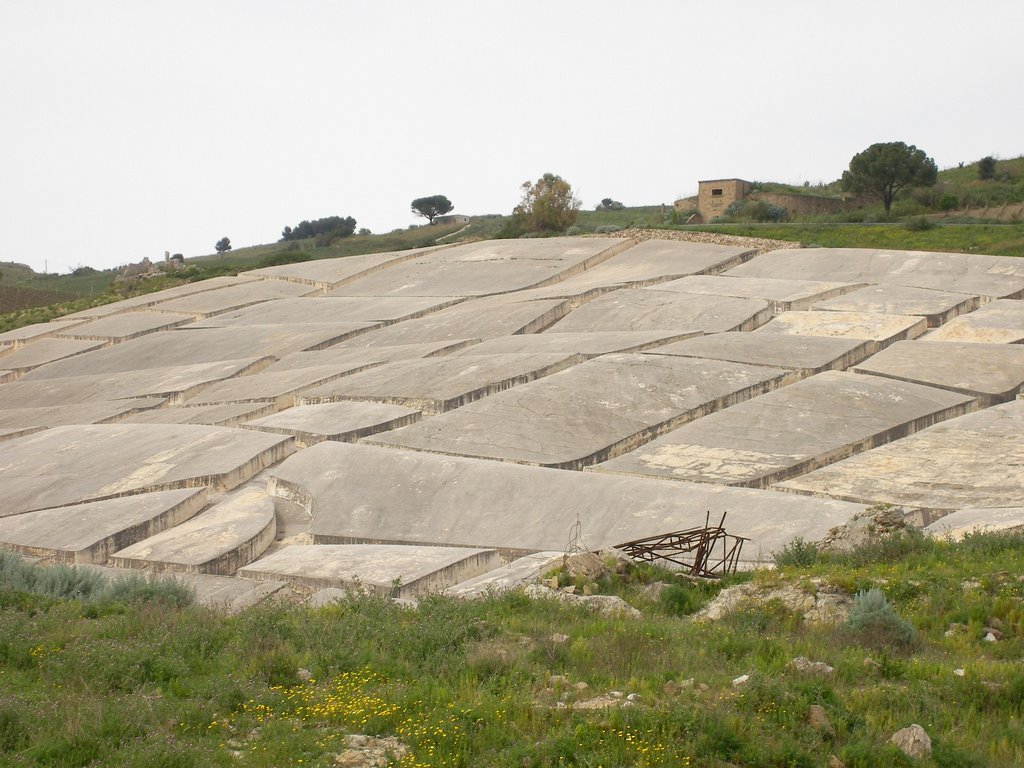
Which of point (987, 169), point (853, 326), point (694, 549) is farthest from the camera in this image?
point (987, 169)

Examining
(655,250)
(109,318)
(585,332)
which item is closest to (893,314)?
(585,332)

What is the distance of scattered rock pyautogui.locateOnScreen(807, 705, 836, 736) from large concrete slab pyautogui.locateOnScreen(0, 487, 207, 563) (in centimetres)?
789

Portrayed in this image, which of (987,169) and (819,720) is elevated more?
(987,169)

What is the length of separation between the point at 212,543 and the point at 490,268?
58.7ft

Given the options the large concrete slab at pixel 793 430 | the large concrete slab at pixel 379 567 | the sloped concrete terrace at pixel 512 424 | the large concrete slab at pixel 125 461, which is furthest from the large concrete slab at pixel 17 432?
the large concrete slab at pixel 793 430

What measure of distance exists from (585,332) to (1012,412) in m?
7.99

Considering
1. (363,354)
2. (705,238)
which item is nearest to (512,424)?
(363,354)

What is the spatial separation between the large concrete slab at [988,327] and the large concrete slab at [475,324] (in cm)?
699

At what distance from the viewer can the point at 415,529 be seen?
11008 millimetres

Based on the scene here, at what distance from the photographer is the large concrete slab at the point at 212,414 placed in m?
16.0

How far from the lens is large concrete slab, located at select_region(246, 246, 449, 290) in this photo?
1169 inches

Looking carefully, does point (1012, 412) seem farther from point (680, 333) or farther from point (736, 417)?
point (680, 333)

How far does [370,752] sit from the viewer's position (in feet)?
Answer: 16.1

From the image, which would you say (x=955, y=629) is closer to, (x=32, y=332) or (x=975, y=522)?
(x=975, y=522)
